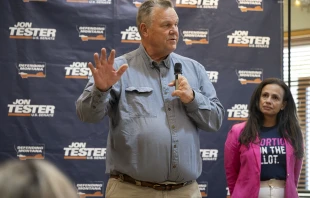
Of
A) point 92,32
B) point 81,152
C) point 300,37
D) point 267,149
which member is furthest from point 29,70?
point 300,37

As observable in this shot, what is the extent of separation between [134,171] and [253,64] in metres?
2.65

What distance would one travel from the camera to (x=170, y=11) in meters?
2.73

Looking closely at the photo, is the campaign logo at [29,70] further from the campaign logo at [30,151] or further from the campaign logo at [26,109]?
the campaign logo at [30,151]

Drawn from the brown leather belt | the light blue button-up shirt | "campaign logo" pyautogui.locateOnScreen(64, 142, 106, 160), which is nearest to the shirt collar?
the light blue button-up shirt

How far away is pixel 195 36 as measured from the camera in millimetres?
4793

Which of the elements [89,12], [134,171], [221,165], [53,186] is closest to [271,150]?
[221,165]

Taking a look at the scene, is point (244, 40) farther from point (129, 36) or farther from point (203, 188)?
point (203, 188)

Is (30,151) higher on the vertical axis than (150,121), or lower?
lower

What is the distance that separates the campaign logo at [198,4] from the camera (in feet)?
15.7

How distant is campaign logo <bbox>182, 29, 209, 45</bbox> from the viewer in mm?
4781

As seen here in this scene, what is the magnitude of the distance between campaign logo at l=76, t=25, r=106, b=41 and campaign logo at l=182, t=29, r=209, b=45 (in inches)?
30.6

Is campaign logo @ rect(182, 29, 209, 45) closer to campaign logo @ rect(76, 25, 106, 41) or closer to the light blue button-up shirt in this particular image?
campaign logo @ rect(76, 25, 106, 41)

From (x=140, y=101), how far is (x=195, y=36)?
2358 millimetres

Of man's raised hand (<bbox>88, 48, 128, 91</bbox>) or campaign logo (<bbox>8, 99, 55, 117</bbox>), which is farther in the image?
campaign logo (<bbox>8, 99, 55, 117</bbox>)
